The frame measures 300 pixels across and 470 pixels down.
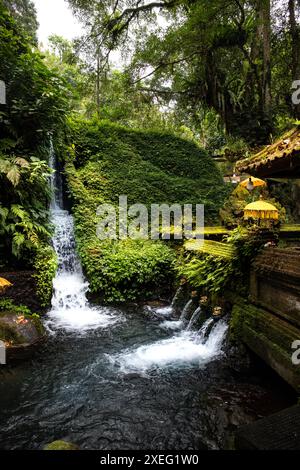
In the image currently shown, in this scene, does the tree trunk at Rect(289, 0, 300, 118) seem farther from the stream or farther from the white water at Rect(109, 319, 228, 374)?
the stream

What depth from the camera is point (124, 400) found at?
15.7 feet

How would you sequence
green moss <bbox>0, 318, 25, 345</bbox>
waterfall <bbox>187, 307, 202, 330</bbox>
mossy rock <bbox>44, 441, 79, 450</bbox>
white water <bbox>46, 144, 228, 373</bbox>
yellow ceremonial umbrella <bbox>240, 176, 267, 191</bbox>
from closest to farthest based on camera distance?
mossy rock <bbox>44, 441, 79, 450</bbox> → yellow ceremonial umbrella <bbox>240, 176, 267, 191</bbox> → white water <bbox>46, 144, 228, 373</bbox> → green moss <bbox>0, 318, 25, 345</bbox> → waterfall <bbox>187, 307, 202, 330</bbox>

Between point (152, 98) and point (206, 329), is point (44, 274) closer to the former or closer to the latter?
point (206, 329)

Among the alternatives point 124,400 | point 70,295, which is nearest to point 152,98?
point 70,295

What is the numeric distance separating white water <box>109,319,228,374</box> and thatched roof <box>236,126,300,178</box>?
3441 millimetres

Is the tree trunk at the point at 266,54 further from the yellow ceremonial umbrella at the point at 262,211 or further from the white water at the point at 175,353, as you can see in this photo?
the white water at the point at 175,353

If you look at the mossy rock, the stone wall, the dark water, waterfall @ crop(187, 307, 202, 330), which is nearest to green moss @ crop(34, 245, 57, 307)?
the dark water

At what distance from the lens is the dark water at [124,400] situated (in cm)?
398

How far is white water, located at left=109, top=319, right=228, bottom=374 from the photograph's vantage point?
596cm

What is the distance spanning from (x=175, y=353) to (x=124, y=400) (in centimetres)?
193

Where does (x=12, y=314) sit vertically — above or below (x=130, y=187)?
below

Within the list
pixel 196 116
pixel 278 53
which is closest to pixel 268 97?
pixel 278 53

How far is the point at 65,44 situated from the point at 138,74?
741 inches

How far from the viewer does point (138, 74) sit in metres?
17.5
